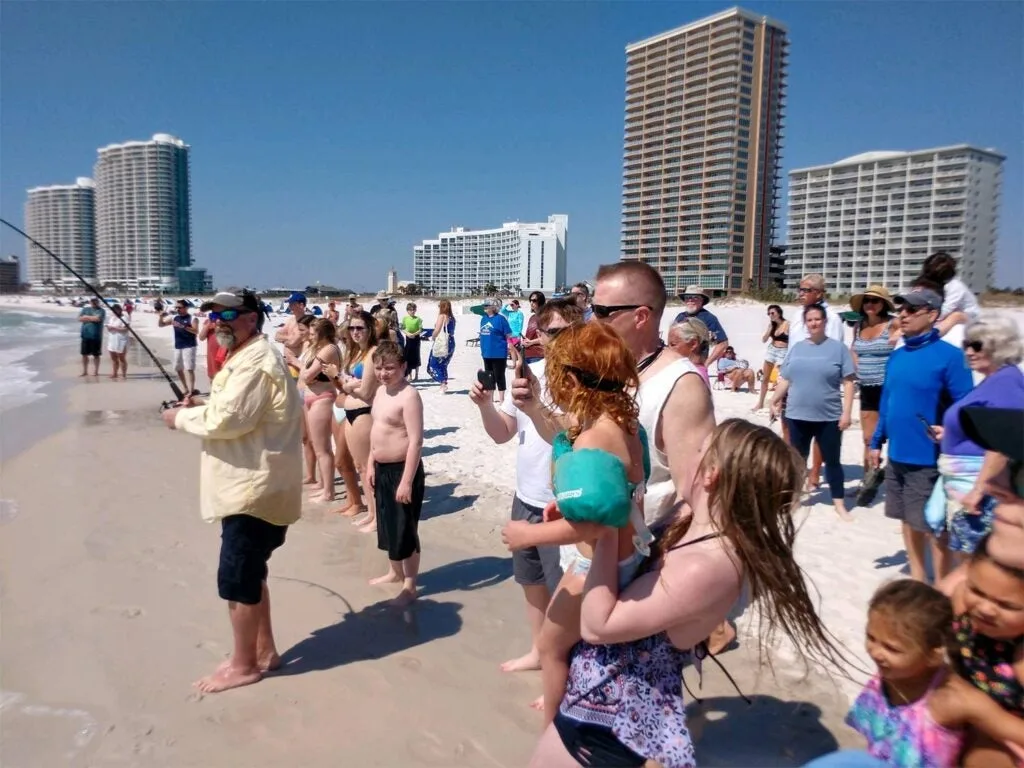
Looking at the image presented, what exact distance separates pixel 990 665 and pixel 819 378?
13.3 ft

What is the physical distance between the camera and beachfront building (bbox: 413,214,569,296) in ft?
374

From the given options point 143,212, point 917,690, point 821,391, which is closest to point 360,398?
point 821,391

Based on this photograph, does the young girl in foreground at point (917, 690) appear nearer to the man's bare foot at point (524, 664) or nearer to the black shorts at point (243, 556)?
the man's bare foot at point (524, 664)

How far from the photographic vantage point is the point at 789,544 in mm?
1702

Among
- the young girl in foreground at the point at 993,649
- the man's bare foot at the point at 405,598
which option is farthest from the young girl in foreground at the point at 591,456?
the man's bare foot at the point at 405,598

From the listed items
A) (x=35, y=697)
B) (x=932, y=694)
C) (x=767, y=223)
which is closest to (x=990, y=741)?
(x=932, y=694)

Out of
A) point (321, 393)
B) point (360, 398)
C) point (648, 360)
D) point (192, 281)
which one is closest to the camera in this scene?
point (648, 360)

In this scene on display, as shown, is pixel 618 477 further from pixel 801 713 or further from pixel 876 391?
pixel 876 391

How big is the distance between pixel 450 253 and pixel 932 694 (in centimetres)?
14157

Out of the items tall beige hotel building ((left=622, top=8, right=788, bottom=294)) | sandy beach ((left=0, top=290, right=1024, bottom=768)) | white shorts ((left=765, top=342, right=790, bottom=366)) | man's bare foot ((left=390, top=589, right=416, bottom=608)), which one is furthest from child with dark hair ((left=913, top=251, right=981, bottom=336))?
tall beige hotel building ((left=622, top=8, right=788, bottom=294))

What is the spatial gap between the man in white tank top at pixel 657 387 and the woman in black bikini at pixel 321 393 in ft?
12.6

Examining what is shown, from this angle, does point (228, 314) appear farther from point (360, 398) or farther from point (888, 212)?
point (888, 212)

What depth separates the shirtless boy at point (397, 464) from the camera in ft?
13.9

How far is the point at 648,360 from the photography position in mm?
2518
